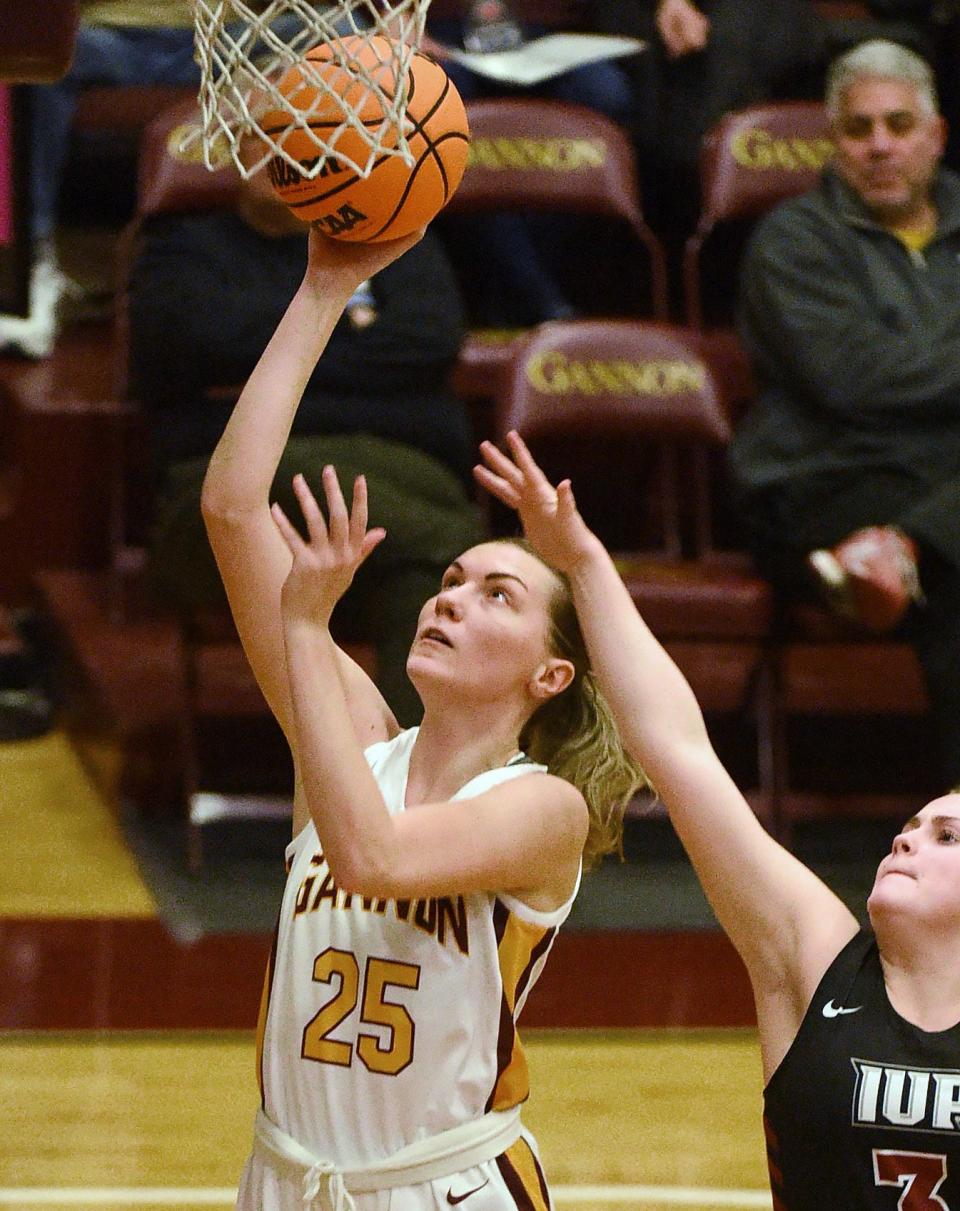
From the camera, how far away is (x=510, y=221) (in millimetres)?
6246

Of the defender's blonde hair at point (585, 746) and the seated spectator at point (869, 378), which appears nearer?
the defender's blonde hair at point (585, 746)

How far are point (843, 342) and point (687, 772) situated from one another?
2.99 m

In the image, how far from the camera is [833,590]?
4832mm

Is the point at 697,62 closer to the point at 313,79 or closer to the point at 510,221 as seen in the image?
the point at 510,221

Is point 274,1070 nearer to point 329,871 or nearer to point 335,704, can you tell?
point 329,871

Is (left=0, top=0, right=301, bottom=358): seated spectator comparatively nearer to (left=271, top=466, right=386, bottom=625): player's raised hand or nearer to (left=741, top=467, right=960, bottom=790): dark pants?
(left=741, top=467, right=960, bottom=790): dark pants

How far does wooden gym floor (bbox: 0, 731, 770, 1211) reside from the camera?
3652 mm

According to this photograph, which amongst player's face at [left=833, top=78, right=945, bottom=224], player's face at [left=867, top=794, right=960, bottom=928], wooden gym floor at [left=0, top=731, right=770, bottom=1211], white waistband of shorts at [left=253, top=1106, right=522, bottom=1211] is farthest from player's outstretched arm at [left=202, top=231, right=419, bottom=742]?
player's face at [left=833, top=78, right=945, bottom=224]

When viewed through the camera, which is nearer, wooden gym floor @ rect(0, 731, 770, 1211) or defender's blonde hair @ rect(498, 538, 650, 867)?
defender's blonde hair @ rect(498, 538, 650, 867)

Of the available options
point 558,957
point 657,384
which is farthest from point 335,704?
point 657,384

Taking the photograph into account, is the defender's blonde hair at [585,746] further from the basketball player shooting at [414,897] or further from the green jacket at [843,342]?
the green jacket at [843,342]

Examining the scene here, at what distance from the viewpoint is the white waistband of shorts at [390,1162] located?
2373mm

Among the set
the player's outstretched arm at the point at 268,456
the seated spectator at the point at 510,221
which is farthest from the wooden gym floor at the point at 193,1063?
the seated spectator at the point at 510,221

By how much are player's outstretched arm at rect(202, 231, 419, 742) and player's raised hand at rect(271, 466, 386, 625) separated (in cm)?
25
